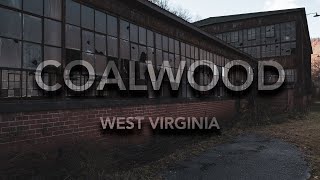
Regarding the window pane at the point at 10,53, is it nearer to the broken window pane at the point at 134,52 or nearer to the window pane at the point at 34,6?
the window pane at the point at 34,6

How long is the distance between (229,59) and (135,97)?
1063 centimetres

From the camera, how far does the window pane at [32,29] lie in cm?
595

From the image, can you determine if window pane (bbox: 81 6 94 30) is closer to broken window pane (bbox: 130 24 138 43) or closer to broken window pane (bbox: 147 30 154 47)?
broken window pane (bbox: 130 24 138 43)

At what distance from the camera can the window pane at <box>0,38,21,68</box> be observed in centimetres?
550

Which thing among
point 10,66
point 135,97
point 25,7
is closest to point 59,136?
point 10,66

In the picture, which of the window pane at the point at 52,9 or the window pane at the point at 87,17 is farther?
the window pane at the point at 87,17

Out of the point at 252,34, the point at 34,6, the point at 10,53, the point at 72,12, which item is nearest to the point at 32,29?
the point at 34,6

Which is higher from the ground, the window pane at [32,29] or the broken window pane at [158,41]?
the broken window pane at [158,41]

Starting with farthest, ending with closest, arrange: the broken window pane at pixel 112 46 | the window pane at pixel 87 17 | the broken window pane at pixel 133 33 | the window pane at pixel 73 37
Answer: the broken window pane at pixel 133 33, the broken window pane at pixel 112 46, the window pane at pixel 87 17, the window pane at pixel 73 37

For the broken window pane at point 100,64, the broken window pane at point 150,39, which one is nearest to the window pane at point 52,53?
the broken window pane at point 100,64

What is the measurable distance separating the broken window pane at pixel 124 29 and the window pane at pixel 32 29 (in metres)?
2.87

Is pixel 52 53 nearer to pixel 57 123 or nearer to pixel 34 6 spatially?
pixel 34 6

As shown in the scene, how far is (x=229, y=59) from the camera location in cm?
1884

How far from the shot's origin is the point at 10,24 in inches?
222
